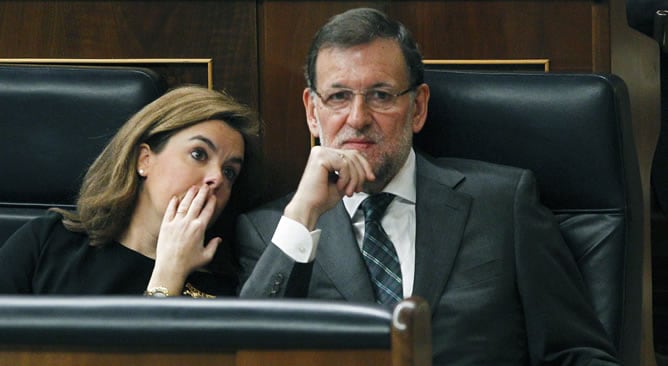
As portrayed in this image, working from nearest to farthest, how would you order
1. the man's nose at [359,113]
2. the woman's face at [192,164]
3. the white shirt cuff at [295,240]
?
the white shirt cuff at [295,240] → the man's nose at [359,113] → the woman's face at [192,164]

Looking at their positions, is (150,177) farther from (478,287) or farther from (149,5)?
(478,287)

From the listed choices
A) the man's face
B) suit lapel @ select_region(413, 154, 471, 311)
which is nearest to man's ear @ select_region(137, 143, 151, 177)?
the man's face

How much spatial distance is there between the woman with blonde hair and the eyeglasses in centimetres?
23

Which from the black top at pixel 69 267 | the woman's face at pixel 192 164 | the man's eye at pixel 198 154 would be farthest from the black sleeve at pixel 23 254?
the man's eye at pixel 198 154

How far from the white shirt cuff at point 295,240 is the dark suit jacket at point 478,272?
0.04 ft

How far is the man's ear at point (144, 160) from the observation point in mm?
2107

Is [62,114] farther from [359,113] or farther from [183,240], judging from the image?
[359,113]

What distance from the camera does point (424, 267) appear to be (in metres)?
1.91

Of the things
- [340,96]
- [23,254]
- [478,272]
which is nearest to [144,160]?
[23,254]

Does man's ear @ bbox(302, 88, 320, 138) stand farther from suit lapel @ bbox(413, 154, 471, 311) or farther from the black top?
the black top

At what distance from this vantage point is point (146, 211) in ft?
6.93

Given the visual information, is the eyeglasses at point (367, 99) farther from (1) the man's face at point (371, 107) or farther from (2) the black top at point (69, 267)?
(2) the black top at point (69, 267)

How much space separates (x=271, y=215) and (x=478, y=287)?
38 cm

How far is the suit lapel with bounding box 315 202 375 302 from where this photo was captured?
1907 mm
